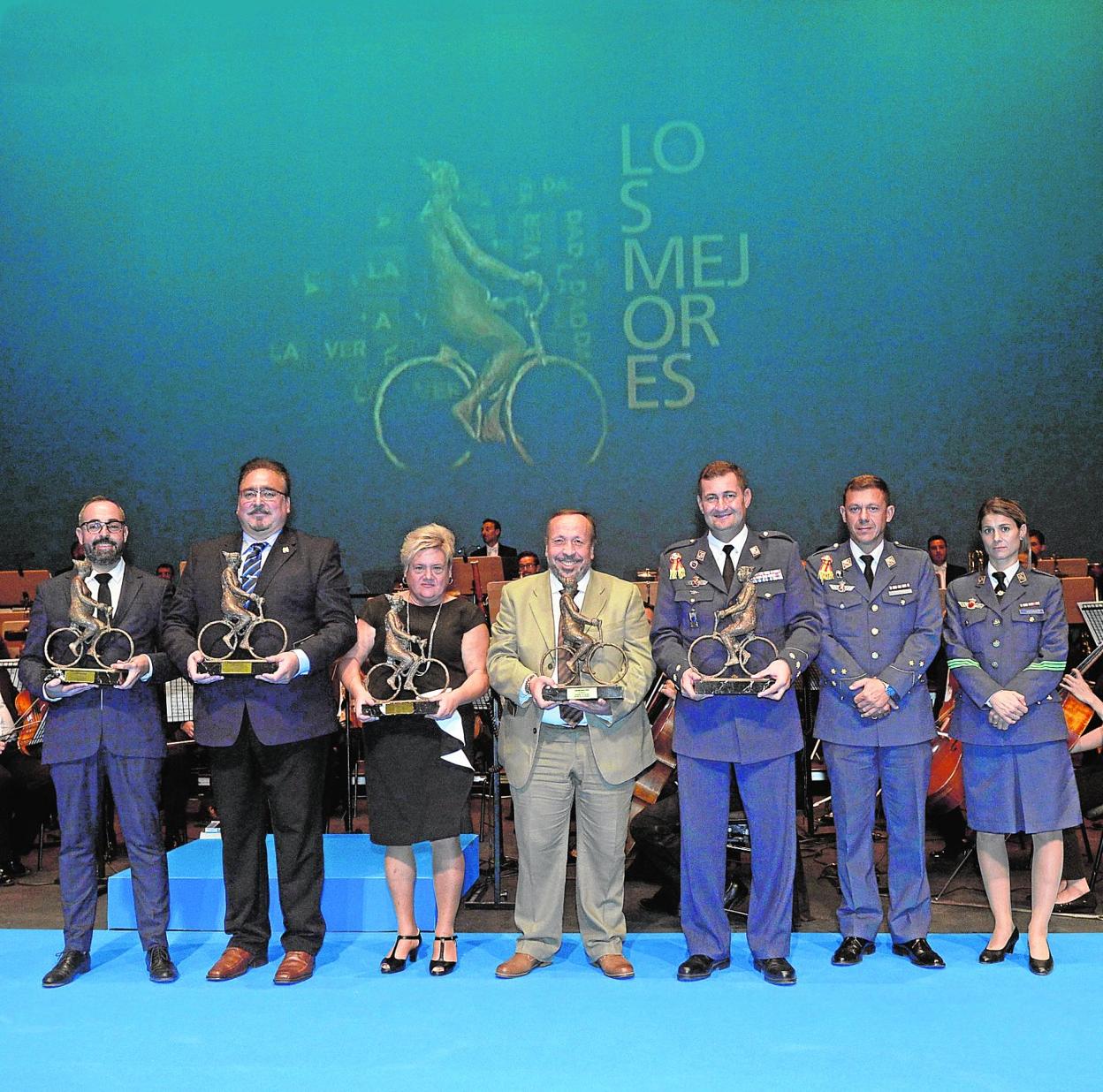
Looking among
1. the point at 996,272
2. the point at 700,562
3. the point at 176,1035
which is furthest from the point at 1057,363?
the point at 176,1035

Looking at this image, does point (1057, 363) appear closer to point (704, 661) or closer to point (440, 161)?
point (440, 161)

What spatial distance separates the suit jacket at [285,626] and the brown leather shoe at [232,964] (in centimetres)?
78

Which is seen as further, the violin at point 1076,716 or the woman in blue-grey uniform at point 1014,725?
the violin at point 1076,716

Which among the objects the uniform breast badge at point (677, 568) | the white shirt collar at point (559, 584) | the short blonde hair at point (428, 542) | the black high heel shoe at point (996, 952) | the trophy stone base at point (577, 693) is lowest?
the black high heel shoe at point (996, 952)

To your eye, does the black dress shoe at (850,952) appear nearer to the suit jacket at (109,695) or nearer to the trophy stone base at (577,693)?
the trophy stone base at (577,693)

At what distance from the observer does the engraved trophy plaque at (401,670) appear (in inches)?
163

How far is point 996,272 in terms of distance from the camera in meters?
12.0

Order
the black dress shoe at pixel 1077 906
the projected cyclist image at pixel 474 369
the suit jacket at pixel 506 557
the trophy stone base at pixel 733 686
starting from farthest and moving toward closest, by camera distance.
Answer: the projected cyclist image at pixel 474 369 → the suit jacket at pixel 506 557 → the black dress shoe at pixel 1077 906 → the trophy stone base at pixel 733 686

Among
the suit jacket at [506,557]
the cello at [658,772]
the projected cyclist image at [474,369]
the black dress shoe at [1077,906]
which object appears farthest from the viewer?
the projected cyclist image at [474,369]

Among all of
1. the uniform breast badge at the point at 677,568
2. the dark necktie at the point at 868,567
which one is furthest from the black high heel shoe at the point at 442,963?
the dark necktie at the point at 868,567

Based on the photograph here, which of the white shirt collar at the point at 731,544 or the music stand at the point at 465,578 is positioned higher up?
the white shirt collar at the point at 731,544

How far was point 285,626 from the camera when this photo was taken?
165 inches

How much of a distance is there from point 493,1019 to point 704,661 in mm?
1380

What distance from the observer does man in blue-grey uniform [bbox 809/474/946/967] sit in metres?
4.14
